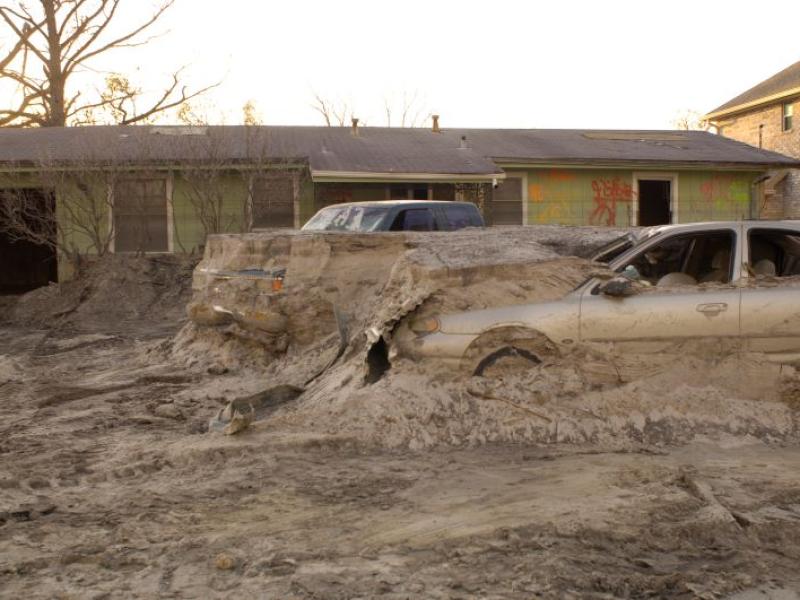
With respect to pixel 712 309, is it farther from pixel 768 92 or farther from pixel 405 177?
pixel 768 92

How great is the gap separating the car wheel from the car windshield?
4782 mm

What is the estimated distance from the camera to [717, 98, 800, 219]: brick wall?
3181cm

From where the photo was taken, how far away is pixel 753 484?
501 centimetres

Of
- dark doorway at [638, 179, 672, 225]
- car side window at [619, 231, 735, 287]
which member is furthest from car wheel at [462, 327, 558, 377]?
dark doorway at [638, 179, 672, 225]

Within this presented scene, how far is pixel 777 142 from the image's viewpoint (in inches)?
1305

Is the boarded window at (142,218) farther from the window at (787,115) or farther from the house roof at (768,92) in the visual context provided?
the window at (787,115)

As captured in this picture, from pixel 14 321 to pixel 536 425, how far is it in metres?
13.9

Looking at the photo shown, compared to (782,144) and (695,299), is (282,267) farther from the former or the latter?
(782,144)

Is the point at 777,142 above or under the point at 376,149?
above

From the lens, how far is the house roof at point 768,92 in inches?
1257

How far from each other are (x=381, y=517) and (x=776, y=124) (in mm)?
Answer: 33504

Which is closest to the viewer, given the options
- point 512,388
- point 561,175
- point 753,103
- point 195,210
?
point 512,388

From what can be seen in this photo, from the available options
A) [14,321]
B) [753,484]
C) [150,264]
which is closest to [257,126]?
[150,264]

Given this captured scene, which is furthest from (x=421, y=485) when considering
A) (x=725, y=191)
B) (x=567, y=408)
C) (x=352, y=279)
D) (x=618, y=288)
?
(x=725, y=191)
